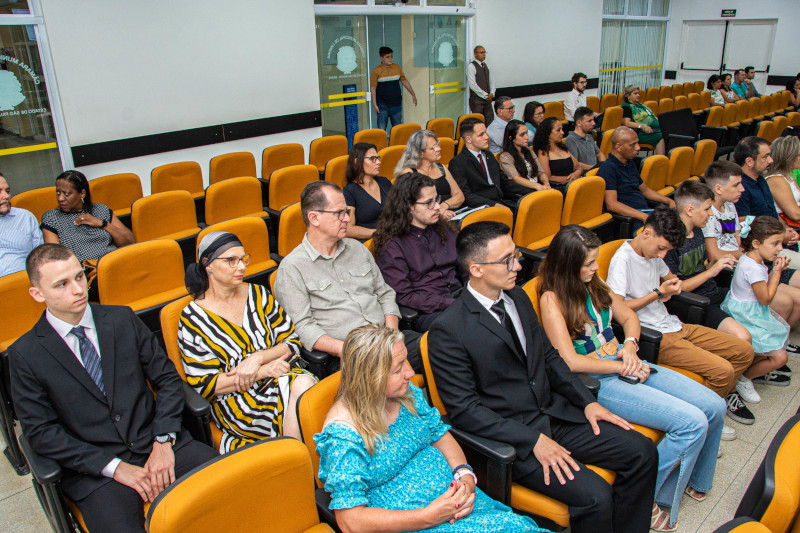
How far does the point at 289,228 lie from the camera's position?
11.9 ft

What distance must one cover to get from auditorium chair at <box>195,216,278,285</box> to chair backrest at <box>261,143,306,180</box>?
222 centimetres

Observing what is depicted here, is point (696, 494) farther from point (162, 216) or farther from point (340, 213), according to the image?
point (162, 216)

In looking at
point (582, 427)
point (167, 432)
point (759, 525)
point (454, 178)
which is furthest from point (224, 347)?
point (454, 178)

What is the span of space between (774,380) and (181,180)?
4885 millimetres

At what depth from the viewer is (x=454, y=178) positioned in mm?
4918

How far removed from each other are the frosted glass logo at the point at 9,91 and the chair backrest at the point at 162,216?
2.25 meters

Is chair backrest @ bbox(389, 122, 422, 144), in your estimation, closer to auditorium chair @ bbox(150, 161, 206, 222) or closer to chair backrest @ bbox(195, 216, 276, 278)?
auditorium chair @ bbox(150, 161, 206, 222)

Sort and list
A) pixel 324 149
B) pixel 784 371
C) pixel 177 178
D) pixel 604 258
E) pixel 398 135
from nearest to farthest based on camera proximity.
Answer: pixel 604 258 < pixel 784 371 < pixel 177 178 < pixel 324 149 < pixel 398 135

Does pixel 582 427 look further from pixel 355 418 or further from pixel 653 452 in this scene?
pixel 355 418

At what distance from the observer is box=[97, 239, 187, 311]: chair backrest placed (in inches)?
112

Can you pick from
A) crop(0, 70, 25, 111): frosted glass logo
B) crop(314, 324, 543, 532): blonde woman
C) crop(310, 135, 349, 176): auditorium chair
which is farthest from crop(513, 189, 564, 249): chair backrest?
crop(0, 70, 25, 111): frosted glass logo

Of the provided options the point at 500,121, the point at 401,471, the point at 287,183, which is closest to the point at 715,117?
the point at 500,121

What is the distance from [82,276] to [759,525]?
7.47 ft

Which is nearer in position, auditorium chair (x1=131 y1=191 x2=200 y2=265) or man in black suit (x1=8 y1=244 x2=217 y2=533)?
man in black suit (x1=8 y1=244 x2=217 y2=533)
